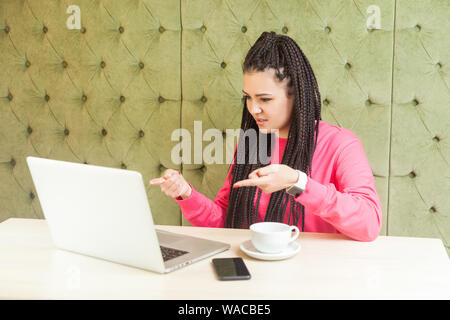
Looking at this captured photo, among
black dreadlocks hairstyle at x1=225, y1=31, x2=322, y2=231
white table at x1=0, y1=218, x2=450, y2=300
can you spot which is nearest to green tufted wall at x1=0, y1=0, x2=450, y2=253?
black dreadlocks hairstyle at x1=225, y1=31, x2=322, y2=231

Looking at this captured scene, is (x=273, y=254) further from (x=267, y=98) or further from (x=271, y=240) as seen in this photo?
(x=267, y=98)

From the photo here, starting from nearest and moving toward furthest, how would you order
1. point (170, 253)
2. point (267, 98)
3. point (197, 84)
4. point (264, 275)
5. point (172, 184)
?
point (264, 275)
point (170, 253)
point (172, 184)
point (267, 98)
point (197, 84)

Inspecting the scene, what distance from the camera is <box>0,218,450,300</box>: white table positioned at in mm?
756

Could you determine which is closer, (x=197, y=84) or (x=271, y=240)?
(x=271, y=240)

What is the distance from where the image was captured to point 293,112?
135 cm

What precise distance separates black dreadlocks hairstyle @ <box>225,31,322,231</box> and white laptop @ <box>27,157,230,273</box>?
367 millimetres

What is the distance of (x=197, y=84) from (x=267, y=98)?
16.4 inches

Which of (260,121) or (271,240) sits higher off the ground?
(260,121)

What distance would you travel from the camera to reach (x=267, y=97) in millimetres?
1297

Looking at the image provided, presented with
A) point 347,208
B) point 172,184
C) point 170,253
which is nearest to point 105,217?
point 170,253

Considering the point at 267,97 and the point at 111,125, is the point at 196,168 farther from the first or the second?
the point at 267,97

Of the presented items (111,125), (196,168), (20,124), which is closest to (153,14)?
(111,125)

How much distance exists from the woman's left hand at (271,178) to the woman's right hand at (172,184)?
24cm

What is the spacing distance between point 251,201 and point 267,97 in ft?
1.05
